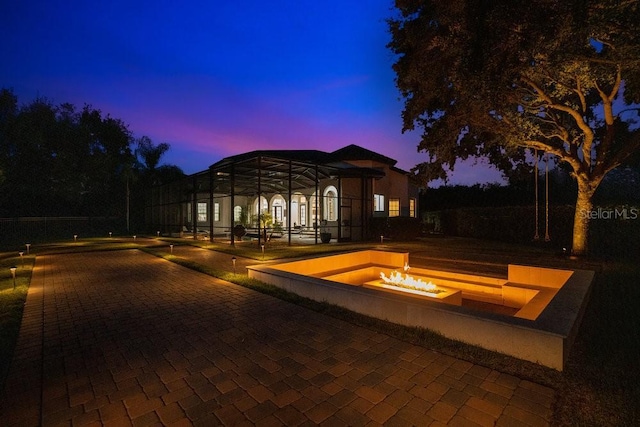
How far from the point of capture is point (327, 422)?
2553 millimetres

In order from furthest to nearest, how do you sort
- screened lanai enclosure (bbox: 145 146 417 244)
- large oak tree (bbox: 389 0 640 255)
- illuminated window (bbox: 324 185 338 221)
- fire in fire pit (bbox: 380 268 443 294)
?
1. illuminated window (bbox: 324 185 338 221)
2. screened lanai enclosure (bbox: 145 146 417 244)
3. fire in fire pit (bbox: 380 268 443 294)
4. large oak tree (bbox: 389 0 640 255)

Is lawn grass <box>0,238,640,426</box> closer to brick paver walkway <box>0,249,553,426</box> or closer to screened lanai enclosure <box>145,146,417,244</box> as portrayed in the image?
brick paver walkway <box>0,249,553,426</box>

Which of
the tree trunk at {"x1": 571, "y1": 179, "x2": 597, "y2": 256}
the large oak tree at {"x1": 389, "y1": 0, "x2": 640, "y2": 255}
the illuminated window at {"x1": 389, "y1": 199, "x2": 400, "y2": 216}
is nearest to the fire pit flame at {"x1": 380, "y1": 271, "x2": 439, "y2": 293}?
the large oak tree at {"x1": 389, "y1": 0, "x2": 640, "y2": 255}

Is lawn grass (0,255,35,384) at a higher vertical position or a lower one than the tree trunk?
lower

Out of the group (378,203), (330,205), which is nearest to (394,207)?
(378,203)

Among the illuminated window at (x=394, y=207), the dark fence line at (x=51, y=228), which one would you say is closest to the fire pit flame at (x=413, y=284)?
the illuminated window at (x=394, y=207)

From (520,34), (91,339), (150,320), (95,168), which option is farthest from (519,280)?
(95,168)

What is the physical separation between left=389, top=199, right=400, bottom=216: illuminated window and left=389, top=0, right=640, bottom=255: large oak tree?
25.8 feet

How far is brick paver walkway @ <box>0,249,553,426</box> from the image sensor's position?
2.67 metres

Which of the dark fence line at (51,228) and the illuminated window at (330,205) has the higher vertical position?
the illuminated window at (330,205)

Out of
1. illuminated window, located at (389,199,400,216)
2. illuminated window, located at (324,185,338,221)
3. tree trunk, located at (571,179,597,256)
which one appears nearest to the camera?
tree trunk, located at (571,179,597,256)

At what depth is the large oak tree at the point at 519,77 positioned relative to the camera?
7023 millimetres

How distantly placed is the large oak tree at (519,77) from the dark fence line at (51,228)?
24.1m

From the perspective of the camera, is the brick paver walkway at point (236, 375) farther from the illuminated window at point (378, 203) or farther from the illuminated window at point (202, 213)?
the illuminated window at point (202, 213)
